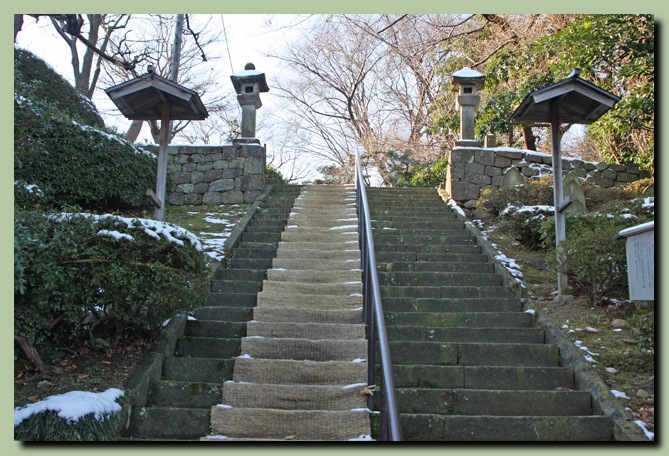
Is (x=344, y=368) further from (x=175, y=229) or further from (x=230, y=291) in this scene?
(x=230, y=291)

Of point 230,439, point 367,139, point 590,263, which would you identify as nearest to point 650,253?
point 590,263

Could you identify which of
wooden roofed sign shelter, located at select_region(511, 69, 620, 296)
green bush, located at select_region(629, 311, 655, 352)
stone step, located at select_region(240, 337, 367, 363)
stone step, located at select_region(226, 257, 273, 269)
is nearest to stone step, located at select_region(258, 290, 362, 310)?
stone step, located at select_region(240, 337, 367, 363)

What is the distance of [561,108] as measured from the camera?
20.9 ft

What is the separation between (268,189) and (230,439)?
6.93m

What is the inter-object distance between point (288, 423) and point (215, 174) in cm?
713

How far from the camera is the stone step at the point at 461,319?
5309 millimetres

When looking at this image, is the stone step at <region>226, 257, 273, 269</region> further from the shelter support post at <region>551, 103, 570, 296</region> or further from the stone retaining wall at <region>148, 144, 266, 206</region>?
the stone retaining wall at <region>148, 144, 266, 206</region>

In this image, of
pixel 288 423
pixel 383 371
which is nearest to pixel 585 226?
pixel 288 423

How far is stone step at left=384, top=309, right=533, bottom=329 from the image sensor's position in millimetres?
5309

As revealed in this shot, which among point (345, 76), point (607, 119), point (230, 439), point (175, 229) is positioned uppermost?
point (345, 76)

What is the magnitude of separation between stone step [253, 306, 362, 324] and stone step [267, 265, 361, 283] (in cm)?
82

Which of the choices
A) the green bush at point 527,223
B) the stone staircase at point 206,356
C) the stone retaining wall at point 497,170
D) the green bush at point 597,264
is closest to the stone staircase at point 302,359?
the stone staircase at point 206,356

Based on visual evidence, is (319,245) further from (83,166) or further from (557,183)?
(83,166)

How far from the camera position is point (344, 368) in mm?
4406
